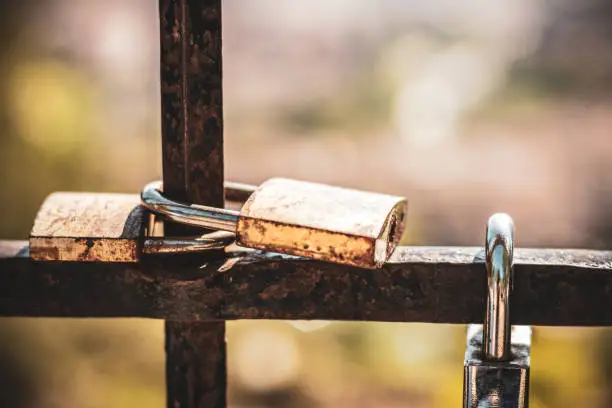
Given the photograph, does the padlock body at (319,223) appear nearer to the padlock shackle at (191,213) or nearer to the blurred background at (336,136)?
the padlock shackle at (191,213)

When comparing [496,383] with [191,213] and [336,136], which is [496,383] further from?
[336,136]

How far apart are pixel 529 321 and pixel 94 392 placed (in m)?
2.28

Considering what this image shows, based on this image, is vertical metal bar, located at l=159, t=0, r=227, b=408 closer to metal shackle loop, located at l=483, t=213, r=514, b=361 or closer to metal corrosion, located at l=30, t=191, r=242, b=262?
metal corrosion, located at l=30, t=191, r=242, b=262

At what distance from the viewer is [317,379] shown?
9.70 feet

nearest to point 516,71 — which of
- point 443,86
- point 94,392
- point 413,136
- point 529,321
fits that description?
point 443,86

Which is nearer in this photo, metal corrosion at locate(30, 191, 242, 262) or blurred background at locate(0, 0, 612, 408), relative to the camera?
metal corrosion at locate(30, 191, 242, 262)

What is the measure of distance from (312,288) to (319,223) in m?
0.11

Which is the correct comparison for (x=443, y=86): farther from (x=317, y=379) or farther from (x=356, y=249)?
(x=356, y=249)

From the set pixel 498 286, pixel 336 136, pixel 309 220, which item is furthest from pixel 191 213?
pixel 336 136

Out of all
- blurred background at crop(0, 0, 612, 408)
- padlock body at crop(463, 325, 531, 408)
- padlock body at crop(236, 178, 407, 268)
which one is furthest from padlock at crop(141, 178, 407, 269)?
blurred background at crop(0, 0, 612, 408)

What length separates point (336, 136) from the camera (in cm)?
429

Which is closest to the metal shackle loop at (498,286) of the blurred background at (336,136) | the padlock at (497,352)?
the padlock at (497,352)

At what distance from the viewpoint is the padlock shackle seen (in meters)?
0.67

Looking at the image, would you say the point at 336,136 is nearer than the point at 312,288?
No
